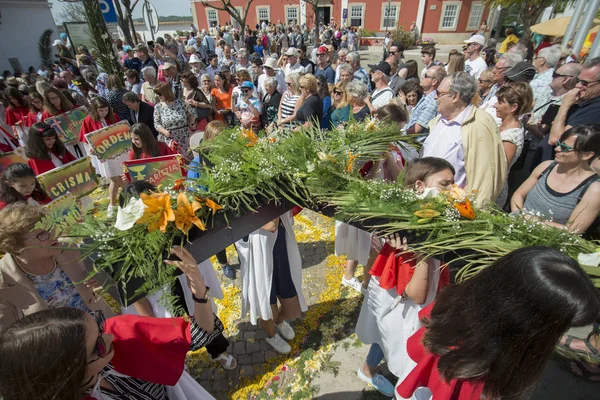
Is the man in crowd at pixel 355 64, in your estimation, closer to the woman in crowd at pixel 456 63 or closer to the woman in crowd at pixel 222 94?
the woman in crowd at pixel 456 63

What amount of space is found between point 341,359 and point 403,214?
7.18 ft

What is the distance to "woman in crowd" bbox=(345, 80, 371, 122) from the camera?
4.93 m

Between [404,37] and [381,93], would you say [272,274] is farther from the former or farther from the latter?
[404,37]

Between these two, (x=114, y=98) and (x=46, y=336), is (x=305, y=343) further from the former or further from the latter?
(x=114, y=98)

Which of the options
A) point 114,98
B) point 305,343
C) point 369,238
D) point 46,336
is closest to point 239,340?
point 305,343

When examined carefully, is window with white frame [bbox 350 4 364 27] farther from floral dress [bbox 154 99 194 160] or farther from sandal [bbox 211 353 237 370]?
sandal [bbox 211 353 237 370]

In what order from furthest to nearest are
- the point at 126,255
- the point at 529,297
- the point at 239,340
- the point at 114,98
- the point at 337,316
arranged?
the point at 114,98
the point at 337,316
the point at 239,340
the point at 126,255
the point at 529,297

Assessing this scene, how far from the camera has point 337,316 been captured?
3.77 m

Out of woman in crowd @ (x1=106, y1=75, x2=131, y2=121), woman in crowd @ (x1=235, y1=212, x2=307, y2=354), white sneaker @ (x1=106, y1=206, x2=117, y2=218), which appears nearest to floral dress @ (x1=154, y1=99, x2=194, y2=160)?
woman in crowd @ (x1=106, y1=75, x2=131, y2=121)

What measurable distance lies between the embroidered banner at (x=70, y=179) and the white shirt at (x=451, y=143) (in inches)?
194

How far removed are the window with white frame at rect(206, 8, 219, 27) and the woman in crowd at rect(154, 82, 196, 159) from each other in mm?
41677

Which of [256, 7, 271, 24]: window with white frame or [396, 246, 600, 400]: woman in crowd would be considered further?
[256, 7, 271, 24]: window with white frame

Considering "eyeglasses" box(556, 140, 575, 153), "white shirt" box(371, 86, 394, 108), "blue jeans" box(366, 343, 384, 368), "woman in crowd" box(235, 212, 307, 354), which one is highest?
"eyeglasses" box(556, 140, 575, 153)

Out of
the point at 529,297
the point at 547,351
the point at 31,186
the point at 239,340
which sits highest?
the point at 529,297
